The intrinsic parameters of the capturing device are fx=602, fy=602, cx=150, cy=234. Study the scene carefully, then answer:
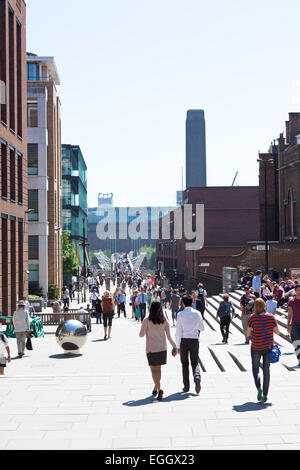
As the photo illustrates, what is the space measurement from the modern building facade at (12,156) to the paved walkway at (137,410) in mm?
16256

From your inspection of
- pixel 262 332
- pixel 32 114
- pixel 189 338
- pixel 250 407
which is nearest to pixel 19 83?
pixel 32 114

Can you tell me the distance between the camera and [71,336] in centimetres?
1508

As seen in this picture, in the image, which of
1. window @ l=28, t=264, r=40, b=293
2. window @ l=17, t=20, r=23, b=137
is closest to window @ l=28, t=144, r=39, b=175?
window @ l=28, t=264, r=40, b=293

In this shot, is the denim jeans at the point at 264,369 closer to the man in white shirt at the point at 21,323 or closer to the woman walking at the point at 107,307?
the man in white shirt at the point at 21,323

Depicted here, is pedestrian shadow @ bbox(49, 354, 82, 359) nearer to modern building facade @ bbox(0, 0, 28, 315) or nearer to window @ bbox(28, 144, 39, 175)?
modern building facade @ bbox(0, 0, 28, 315)

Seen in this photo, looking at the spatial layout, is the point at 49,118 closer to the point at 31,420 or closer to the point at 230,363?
the point at 230,363

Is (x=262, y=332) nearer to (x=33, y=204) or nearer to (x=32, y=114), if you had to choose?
(x=33, y=204)

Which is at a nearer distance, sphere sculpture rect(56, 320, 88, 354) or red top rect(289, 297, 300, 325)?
red top rect(289, 297, 300, 325)

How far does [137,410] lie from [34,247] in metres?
41.1

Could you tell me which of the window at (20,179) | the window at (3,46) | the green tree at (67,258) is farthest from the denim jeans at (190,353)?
the green tree at (67,258)

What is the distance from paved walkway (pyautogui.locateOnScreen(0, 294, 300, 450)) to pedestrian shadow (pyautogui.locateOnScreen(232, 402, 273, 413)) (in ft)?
0.05

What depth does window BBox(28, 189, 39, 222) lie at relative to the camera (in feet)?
160
